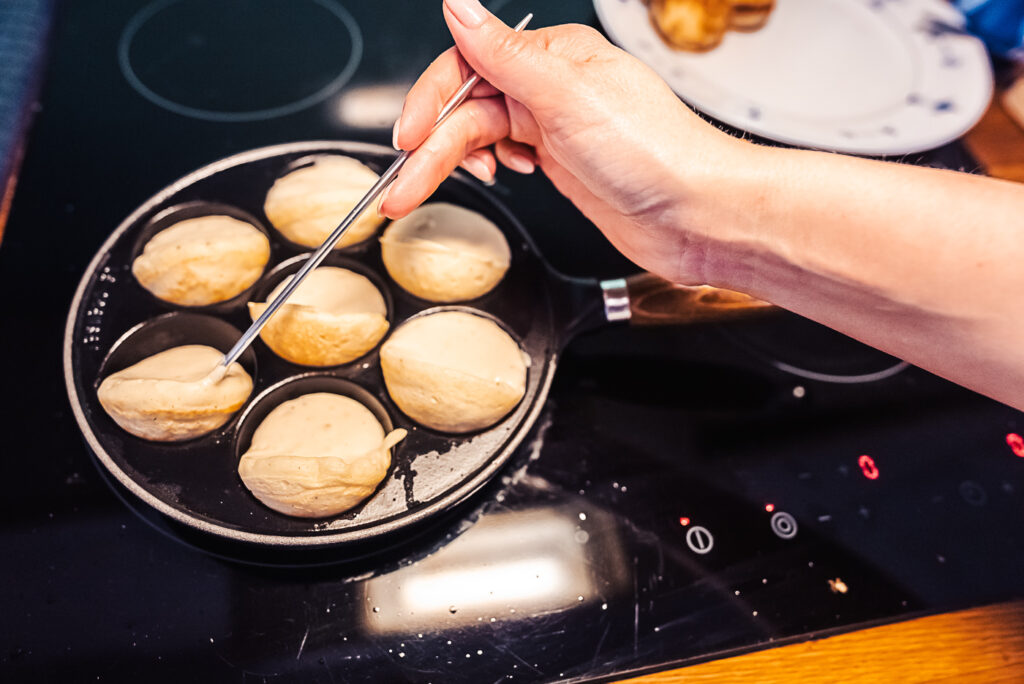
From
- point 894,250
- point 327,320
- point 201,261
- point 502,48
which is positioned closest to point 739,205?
point 894,250

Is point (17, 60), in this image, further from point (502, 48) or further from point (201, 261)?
point (502, 48)

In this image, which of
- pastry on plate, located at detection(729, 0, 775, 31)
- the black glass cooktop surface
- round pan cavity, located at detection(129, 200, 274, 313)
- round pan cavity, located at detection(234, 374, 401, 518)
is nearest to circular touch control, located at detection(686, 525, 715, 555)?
the black glass cooktop surface

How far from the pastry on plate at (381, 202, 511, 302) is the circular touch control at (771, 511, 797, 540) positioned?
2.57 feet

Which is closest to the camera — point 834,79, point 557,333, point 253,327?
point 253,327

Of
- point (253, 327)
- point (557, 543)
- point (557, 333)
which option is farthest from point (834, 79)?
point (253, 327)

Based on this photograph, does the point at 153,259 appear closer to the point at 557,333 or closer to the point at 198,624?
the point at 198,624

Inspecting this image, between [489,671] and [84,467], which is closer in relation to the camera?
[489,671]

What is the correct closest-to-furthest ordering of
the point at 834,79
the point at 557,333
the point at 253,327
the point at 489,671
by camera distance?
the point at 489,671 → the point at 253,327 → the point at 557,333 → the point at 834,79

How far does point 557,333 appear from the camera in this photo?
137 cm

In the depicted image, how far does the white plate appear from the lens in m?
1.76

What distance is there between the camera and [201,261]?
1297mm

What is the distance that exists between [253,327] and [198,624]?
1.78 ft

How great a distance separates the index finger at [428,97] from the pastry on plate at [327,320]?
12.9 inches

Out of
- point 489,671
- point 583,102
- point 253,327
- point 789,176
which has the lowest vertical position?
point 489,671
